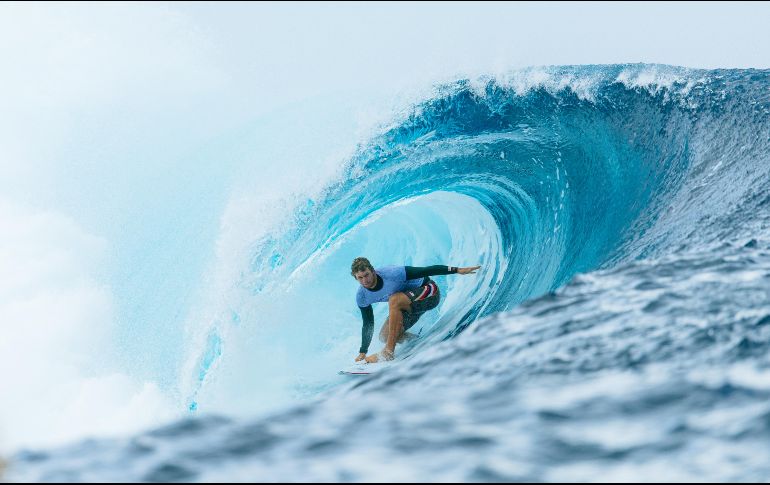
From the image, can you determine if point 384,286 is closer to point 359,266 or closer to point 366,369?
point 359,266

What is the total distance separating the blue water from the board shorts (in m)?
0.34

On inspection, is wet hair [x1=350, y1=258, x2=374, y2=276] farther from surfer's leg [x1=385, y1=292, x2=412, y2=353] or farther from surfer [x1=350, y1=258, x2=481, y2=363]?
surfer's leg [x1=385, y1=292, x2=412, y2=353]

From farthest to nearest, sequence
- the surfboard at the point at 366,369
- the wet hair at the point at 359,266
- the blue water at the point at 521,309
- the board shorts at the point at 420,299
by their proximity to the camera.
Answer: the board shorts at the point at 420,299 < the surfboard at the point at 366,369 < the wet hair at the point at 359,266 < the blue water at the point at 521,309

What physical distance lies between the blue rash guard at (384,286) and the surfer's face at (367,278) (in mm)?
88

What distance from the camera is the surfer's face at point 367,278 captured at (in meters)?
5.68

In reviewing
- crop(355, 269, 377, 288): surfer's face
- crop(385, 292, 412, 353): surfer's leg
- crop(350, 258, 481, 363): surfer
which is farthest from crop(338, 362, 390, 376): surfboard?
crop(355, 269, 377, 288): surfer's face

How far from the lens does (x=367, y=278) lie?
226 inches

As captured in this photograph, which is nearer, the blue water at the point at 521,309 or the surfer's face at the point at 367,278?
the blue water at the point at 521,309

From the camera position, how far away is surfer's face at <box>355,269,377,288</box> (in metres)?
5.68

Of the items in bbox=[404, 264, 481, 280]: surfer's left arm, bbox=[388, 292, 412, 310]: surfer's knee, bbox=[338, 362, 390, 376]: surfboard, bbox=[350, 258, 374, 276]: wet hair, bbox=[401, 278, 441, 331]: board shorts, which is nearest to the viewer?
bbox=[350, 258, 374, 276]: wet hair

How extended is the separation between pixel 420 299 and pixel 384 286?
1.45 ft

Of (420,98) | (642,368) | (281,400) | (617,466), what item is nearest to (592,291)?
(642,368)

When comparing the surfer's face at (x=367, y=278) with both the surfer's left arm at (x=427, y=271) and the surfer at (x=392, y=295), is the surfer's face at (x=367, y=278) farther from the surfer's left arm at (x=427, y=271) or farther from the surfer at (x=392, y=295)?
the surfer's left arm at (x=427, y=271)

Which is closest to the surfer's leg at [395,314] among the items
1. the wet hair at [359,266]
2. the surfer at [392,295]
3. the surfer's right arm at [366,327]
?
the surfer at [392,295]
